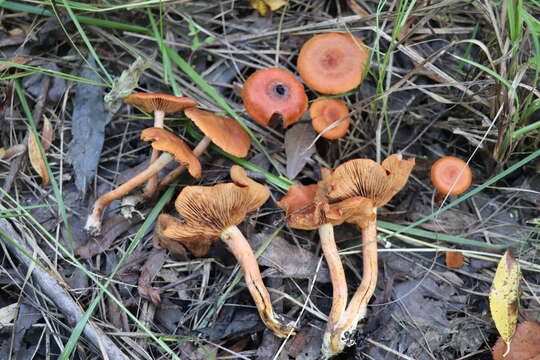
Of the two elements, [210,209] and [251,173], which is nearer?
[210,209]

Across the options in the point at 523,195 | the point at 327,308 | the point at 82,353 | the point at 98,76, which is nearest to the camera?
A: the point at 82,353

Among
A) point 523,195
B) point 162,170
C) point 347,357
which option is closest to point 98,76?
point 162,170

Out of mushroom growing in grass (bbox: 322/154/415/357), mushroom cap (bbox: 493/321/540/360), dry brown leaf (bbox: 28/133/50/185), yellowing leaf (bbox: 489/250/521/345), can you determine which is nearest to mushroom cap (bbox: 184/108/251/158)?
mushroom growing in grass (bbox: 322/154/415/357)

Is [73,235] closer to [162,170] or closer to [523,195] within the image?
[162,170]

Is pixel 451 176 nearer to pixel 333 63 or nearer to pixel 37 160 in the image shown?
pixel 333 63

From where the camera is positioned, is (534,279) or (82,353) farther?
(534,279)

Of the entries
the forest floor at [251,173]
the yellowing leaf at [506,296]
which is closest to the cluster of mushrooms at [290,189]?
the forest floor at [251,173]

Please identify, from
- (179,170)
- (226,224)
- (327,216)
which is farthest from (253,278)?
(179,170)
